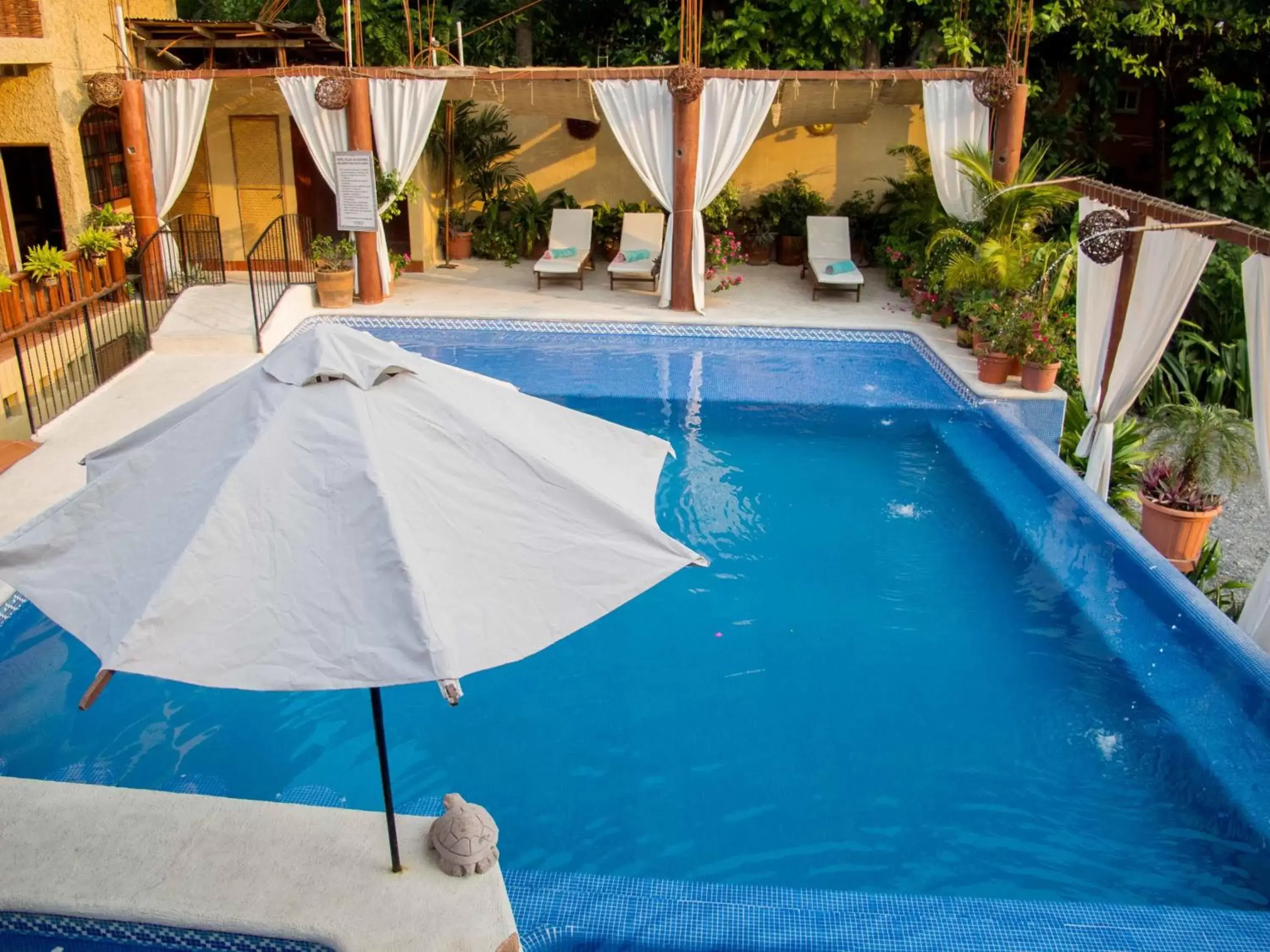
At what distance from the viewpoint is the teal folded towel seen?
494 inches

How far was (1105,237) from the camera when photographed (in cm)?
739

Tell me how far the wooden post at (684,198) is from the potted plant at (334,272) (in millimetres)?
3478

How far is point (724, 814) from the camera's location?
4594mm

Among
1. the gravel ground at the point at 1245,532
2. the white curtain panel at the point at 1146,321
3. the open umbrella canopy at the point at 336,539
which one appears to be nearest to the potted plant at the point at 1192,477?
the white curtain panel at the point at 1146,321

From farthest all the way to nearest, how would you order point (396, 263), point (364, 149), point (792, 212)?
point (792, 212) → point (396, 263) → point (364, 149)

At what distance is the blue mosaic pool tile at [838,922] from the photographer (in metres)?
3.61

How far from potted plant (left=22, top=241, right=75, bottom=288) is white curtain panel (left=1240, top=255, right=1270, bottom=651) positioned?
10.2 metres

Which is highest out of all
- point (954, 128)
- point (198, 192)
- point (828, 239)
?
point (954, 128)

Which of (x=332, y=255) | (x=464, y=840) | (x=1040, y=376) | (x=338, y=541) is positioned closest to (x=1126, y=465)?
(x=1040, y=376)

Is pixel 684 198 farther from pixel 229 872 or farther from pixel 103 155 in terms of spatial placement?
pixel 229 872

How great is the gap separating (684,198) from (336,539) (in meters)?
9.41

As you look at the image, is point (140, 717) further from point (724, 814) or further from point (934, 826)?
point (934, 826)

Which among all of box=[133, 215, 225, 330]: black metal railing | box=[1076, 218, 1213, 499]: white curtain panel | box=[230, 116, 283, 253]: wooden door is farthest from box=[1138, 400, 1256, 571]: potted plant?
box=[230, 116, 283, 253]: wooden door

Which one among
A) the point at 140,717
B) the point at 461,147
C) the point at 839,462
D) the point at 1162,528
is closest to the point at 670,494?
the point at 839,462
